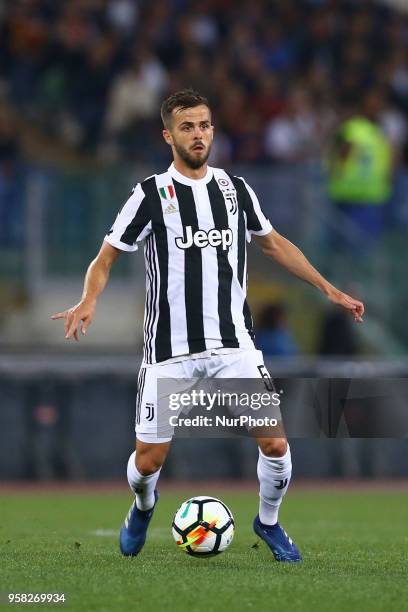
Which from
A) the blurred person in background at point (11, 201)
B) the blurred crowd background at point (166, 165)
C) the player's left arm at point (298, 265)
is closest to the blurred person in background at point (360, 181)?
the blurred crowd background at point (166, 165)

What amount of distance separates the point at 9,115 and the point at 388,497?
6.86 meters

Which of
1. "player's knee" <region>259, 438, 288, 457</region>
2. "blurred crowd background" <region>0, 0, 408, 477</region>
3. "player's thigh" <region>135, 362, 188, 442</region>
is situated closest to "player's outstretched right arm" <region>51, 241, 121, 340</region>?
"player's thigh" <region>135, 362, 188, 442</region>

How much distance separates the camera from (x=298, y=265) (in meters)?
8.01

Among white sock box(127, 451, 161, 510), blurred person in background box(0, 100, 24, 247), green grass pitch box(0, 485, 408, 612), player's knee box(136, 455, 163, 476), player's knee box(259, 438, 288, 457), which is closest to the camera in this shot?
green grass pitch box(0, 485, 408, 612)

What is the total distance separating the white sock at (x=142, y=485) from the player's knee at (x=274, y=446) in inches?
25.1

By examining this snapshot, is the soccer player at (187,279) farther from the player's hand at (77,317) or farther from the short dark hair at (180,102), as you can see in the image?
the player's hand at (77,317)

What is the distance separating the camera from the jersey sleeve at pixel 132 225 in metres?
7.65

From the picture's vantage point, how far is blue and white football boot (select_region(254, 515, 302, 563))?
25.6 feet

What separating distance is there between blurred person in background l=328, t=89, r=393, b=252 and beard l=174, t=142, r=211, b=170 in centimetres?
905

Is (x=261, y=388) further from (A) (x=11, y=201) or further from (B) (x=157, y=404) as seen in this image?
(A) (x=11, y=201)

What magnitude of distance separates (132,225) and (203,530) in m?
1.73

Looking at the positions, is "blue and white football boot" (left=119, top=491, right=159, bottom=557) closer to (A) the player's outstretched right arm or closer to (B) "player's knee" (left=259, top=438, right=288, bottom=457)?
(B) "player's knee" (left=259, top=438, right=288, bottom=457)

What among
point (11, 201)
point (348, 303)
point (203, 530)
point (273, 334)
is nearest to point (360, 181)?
point (273, 334)

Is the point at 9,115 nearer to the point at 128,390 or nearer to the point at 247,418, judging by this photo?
the point at 128,390
